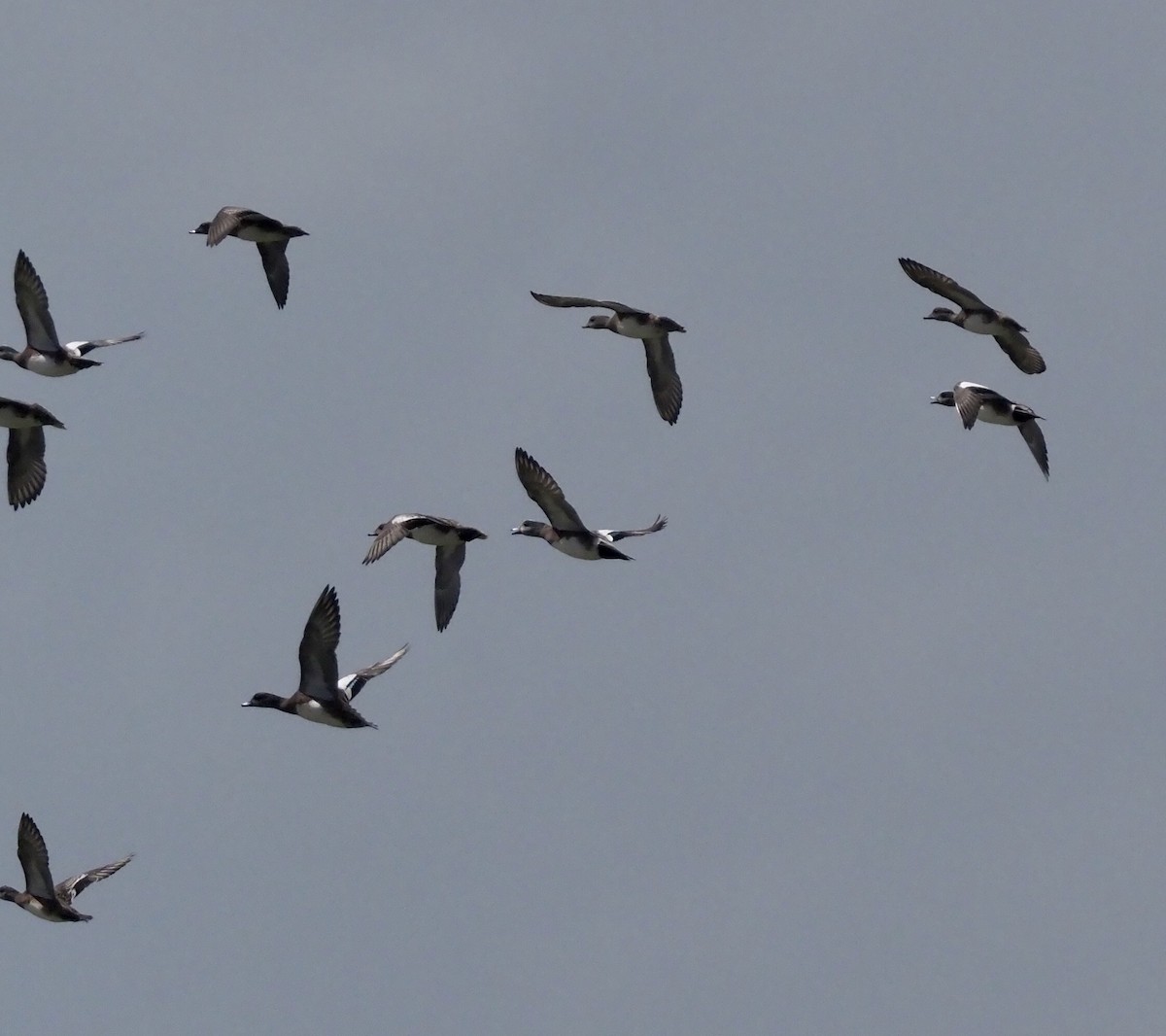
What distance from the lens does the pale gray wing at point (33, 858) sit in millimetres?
43844

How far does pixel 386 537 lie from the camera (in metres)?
45.4

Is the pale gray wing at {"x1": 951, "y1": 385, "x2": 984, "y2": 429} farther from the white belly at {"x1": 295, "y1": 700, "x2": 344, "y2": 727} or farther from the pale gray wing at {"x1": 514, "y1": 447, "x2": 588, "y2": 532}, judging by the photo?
the white belly at {"x1": 295, "y1": 700, "x2": 344, "y2": 727}

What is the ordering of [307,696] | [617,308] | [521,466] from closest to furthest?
[307,696] < [521,466] < [617,308]

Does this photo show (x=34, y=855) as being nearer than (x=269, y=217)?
Yes

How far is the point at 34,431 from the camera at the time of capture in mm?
50781

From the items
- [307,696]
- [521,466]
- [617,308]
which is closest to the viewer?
[307,696]

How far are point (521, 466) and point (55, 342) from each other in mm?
→ 9852

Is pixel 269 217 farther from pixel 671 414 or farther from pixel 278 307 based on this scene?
pixel 671 414

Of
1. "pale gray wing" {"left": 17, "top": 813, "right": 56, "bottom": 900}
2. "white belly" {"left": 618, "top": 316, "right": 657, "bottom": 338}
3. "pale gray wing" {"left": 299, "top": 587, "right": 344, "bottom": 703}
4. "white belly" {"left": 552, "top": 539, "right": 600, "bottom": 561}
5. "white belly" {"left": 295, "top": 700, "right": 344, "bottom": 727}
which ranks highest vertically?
"white belly" {"left": 618, "top": 316, "right": 657, "bottom": 338}

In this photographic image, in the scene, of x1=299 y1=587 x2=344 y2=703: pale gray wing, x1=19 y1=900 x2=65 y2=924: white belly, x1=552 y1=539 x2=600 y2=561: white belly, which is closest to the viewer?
x1=299 y1=587 x2=344 y2=703: pale gray wing

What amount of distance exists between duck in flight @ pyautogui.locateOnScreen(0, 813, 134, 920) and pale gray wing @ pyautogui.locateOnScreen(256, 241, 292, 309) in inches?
449

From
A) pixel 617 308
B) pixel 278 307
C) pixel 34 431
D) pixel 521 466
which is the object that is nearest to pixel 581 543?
pixel 521 466

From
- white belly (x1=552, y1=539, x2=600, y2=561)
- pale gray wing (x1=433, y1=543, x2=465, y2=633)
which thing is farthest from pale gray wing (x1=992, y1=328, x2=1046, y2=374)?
pale gray wing (x1=433, y1=543, x2=465, y2=633)

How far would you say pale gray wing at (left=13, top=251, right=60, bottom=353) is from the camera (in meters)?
49.0
